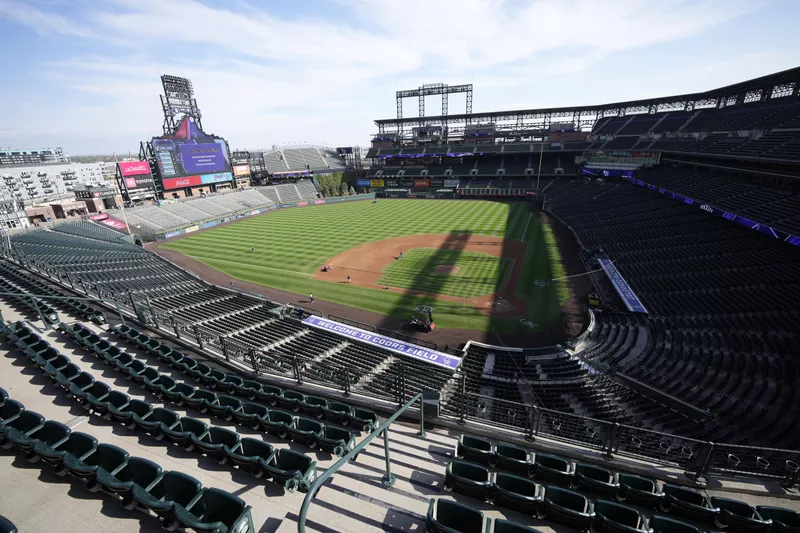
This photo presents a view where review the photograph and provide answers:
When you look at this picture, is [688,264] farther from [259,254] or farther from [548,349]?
[259,254]

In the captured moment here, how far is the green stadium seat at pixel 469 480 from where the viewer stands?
25.4 ft

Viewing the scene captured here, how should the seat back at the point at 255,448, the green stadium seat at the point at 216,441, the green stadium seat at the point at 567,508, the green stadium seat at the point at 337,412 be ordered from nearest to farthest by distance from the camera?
the green stadium seat at the point at 567,508 < the seat back at the point at 255,448 < the green stadium seat at the point at 216,441 < the green stadium seat at the point at 337,412

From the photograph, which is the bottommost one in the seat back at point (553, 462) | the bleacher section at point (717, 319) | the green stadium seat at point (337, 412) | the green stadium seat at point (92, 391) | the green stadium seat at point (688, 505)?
the bleacher section at point (717, 319)

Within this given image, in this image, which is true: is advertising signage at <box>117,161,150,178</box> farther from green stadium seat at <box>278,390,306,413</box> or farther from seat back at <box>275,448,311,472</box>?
seat back at <box>275,448,311,472</box>

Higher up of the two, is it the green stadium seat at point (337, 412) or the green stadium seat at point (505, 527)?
the green stadium seat at point (505, 527)

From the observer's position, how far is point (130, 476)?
25.8 feet

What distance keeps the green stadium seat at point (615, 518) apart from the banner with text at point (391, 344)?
1221 cm

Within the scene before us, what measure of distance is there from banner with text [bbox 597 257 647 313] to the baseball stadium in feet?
0.92

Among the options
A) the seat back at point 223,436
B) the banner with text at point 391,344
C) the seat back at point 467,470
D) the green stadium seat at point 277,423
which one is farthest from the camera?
the banner with text at point 391,344

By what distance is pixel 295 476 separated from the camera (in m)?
7.88

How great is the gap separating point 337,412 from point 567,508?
6812mm

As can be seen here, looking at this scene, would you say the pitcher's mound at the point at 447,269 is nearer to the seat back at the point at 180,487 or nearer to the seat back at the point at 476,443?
the seat back at the point at 476,443

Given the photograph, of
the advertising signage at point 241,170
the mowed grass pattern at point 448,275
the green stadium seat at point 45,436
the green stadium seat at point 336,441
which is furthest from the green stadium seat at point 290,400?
the advertising signage at point 241,170

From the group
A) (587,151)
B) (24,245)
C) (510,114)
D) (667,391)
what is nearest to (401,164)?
(510,114)
